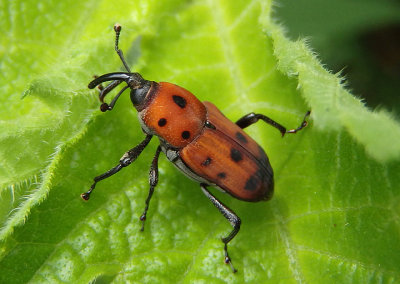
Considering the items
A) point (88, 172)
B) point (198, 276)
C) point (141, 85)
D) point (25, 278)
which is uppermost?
point (141, 85)

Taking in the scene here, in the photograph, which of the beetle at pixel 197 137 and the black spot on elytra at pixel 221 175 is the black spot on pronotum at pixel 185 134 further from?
the black spot on elytra at pixel 221 175

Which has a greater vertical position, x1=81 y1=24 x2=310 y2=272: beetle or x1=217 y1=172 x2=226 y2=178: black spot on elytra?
x1=81 y1=24 x2=310 y2=272: beetle

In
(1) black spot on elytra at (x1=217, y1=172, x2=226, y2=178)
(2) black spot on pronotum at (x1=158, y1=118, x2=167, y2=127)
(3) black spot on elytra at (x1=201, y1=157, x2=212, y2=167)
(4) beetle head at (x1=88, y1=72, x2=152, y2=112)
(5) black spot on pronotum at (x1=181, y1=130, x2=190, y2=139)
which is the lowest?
(1) black spot on elytra at (x1=217, y1=172, x2=226, y2=178)

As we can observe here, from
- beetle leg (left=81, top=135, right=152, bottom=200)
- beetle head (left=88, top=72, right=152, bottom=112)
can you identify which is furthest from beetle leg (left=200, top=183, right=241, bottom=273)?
beetle head (left=88, top=72, right=152, bottom=112)

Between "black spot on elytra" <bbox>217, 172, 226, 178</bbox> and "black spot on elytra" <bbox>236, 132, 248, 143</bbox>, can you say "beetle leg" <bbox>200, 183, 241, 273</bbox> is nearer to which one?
"black spot on elytra" <bbox>217, 172, 226, 178</bbox>

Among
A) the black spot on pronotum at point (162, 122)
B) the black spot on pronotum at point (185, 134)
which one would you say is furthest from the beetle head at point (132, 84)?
the black spot on pronotum at point (185, 134)

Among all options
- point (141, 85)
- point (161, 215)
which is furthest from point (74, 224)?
point (141, 85)

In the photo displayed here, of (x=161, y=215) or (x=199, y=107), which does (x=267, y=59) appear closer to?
(x=199, y=107)
